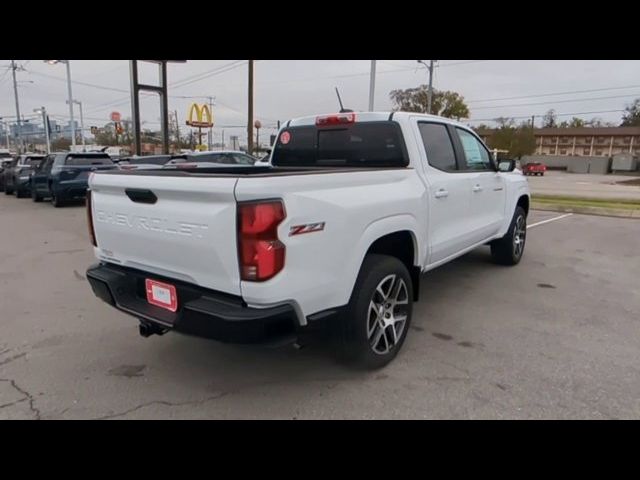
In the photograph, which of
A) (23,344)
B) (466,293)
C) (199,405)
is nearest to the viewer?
(199,405)

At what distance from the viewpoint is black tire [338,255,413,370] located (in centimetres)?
295

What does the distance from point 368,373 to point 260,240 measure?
1.52 m

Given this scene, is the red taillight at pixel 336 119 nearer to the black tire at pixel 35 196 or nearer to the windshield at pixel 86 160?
the windshield at pixel 86 160

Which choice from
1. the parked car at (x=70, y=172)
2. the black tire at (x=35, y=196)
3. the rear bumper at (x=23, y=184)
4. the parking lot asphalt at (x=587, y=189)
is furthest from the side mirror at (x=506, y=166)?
the rear bumper at (x=23, y=184)

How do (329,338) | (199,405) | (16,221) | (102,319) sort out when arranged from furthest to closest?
(16,221), (102,319), (329,338), (199,405)

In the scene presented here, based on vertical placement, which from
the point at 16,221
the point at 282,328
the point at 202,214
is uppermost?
the point at 202,214

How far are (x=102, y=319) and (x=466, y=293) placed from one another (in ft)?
13.4

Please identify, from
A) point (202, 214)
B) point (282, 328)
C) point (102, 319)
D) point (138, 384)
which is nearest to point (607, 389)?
point (282, 328)

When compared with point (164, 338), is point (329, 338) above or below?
above

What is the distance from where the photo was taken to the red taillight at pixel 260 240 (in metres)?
2.28

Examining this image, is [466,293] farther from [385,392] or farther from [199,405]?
[199,405]

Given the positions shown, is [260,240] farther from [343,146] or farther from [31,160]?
[31,160]

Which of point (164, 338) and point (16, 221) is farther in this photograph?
point (16, 221)
